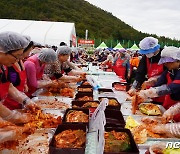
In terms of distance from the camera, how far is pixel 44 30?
17812 millimetres

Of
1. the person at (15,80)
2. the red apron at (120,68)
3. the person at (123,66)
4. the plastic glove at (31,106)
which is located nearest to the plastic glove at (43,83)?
the person at (15,80)

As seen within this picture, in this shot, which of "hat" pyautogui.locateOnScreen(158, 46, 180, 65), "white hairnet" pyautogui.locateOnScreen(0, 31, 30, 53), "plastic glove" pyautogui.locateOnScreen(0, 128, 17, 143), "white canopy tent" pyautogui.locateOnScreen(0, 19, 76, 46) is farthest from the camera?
"white canopy tent" pyautogui.locateOnScreen(0, 19, 76, 46)

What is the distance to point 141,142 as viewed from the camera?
6.98ft

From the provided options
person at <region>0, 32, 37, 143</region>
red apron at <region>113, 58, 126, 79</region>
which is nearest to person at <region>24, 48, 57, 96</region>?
person at <region>0, 32, 37, 143</region>

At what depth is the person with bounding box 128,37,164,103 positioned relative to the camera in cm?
387

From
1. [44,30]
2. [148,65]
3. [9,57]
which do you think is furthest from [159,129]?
[44,30]

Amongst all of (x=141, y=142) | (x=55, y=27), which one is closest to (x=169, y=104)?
(x=141, y=142)

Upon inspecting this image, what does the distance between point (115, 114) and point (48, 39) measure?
1470cm

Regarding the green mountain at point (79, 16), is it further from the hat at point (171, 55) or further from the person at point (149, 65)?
the hat at point (171, 55)

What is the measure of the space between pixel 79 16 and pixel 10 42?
2235 inches

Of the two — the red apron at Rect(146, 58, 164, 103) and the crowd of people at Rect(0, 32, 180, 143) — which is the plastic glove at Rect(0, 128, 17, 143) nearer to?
the crowd of people at Rect(0, 32, 180, 143)

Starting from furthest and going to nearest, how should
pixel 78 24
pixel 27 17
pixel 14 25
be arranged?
pixel 78 24 < pixel 27 17 < pixel 14 25

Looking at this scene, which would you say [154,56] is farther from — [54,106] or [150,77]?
[54,106]

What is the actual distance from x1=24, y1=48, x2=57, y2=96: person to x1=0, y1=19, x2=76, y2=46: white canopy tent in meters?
12.4
